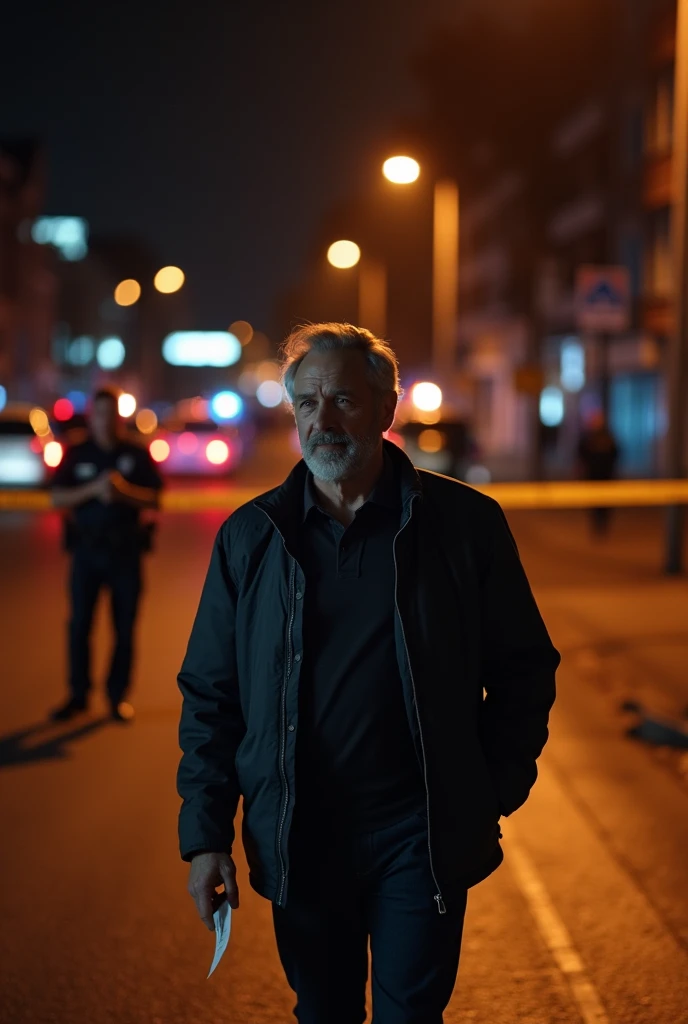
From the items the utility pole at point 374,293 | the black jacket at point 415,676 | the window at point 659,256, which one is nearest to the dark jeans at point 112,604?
the black jacket at point 415,676

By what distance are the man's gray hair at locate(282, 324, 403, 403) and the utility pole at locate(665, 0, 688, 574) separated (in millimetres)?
14043

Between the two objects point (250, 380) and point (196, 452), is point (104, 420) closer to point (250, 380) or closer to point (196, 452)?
point (196, 452)

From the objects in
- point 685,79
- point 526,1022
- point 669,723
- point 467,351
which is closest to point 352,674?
point 526,1022

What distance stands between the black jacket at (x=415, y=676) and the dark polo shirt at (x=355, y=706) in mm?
52

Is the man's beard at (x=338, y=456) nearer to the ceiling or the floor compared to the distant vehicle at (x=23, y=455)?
nearer to the ceiling

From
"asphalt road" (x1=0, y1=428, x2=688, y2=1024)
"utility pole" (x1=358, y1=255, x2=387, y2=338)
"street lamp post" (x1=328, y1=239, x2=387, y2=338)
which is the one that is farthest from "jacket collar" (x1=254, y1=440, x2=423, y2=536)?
"utility pole" (x1=358, y1=255, x2=387, y2=338)

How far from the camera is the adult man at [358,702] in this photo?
10.0 feet

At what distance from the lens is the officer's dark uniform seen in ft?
28.7

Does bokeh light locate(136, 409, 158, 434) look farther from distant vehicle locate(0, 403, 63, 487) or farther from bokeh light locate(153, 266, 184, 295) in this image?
distant vehicle locate(0, 403, 63, 487)

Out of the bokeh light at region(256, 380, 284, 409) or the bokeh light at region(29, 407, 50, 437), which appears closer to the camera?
the bokeh light at region(29, 407, 50, 437)

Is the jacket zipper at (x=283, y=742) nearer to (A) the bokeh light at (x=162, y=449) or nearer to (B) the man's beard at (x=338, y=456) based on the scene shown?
(B) the man's beard at (x=338, y=456)

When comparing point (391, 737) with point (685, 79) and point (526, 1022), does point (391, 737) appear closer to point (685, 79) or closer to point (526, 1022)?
point (526, 1022)

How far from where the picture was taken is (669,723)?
824 cm

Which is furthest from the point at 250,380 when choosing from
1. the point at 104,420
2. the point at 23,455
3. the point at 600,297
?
the point at 104,420
